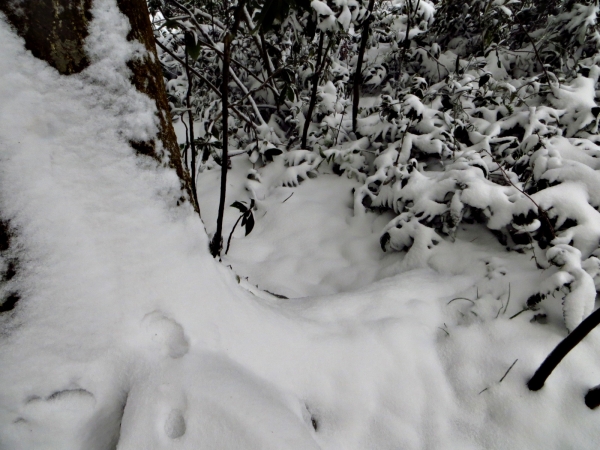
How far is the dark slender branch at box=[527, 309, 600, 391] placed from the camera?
2.41 ft

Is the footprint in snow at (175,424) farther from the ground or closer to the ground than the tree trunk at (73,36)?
closer to the ground

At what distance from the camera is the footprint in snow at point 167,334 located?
74 cm

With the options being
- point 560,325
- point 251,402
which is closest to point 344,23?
point 560,325

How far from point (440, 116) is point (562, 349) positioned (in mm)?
1578

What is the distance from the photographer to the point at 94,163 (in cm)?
68

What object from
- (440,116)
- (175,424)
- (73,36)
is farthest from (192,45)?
(440,116)

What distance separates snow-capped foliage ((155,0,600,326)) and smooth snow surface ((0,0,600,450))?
31 centimetres

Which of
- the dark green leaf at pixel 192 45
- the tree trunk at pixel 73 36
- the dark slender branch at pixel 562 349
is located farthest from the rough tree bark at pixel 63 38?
the dark slender branch at pixel 562 349

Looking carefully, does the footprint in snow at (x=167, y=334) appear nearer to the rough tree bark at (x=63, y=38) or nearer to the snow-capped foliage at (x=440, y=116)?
the rough tree bark at (x=63, y=38)

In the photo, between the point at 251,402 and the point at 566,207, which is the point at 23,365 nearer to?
the point at 251,402

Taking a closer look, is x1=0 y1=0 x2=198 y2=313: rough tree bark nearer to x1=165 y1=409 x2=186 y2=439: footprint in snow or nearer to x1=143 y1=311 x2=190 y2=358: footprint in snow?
x1=143 y1=311 x2=190 y2=358: footprint in snow

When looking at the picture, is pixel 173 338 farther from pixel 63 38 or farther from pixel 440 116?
pixel 440 116

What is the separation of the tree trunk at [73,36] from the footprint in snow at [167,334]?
0.36 m

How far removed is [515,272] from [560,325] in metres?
0.23
